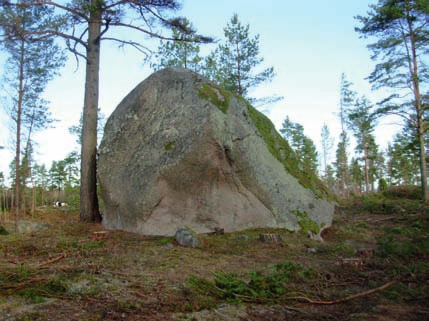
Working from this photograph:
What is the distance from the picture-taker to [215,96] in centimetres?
885

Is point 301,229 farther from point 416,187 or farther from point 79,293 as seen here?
point 416,187

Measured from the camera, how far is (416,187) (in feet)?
72.5

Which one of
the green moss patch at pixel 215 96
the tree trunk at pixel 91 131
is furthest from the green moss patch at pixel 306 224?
the tree trunk at pixel 91 131

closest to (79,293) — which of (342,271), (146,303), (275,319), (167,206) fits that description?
(146,303)

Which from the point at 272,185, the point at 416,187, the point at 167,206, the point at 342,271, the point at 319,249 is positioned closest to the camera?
the point at 342,271

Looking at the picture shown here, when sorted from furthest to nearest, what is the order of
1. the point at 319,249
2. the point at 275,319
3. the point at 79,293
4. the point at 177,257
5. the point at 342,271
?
the point at 319,249 → the point at 177,257 → the point at 342,271 → the point at 79,293 → the point at 275,319

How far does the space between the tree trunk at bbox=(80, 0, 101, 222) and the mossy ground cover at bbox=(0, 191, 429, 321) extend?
321 cm

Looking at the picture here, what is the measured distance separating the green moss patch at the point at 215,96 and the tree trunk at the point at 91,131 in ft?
11.8

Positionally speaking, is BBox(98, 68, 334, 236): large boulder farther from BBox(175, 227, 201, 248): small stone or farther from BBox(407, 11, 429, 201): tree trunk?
BBox(407, 11, 429, 201): tree trunk

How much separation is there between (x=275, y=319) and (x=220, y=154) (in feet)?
16.9

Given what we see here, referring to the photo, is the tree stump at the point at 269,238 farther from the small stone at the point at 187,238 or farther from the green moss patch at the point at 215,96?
the green moss patch at the point at 215,96

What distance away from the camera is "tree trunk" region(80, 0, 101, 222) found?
9969 millimetres

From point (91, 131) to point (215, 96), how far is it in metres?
3.95

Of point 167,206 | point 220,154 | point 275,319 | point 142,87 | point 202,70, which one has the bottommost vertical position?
point 275,319
